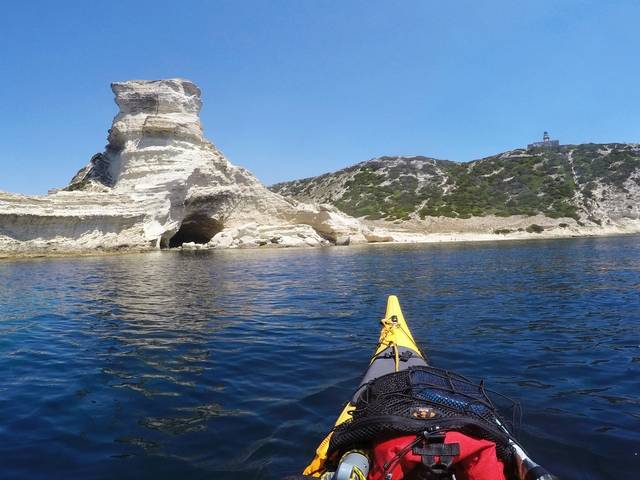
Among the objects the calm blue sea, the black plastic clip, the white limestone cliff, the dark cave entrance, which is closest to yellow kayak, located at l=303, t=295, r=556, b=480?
the black plastic clip

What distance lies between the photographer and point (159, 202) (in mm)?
37125

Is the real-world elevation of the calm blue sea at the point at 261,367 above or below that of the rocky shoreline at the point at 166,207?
below

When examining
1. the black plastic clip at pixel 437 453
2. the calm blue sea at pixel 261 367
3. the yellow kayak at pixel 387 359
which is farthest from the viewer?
the calm blue sea at pixel 261 367

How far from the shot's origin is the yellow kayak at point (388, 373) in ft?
10.6

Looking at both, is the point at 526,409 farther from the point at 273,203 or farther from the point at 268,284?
the point at 273,203

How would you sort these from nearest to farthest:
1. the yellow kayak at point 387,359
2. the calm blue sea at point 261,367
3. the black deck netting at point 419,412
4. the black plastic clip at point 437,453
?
the black plastic clip at point 437,453 → the black deck netting at point 419,412 → the yellow kayak at point 387,359 → the calm blue sea at point 261,367

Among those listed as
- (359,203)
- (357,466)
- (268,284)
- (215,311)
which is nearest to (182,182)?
(268,284)

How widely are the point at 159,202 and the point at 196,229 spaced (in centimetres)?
949

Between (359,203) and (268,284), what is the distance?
5977cm

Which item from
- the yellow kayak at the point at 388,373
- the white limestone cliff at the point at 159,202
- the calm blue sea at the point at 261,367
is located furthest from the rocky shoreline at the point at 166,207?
the yellow kayak at the point at 388,373

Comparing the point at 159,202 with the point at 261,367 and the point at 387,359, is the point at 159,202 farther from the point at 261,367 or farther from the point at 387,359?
the point at 387,359

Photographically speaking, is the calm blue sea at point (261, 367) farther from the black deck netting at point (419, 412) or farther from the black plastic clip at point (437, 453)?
the black plastic clip at point (437, 453)

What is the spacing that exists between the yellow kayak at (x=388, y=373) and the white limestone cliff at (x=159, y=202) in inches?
1275

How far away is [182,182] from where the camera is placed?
38.0m
